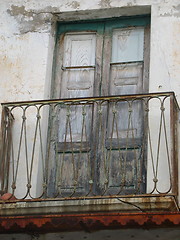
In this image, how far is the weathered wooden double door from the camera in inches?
408

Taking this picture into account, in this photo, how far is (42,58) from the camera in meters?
11.1

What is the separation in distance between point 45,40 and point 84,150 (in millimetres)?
1620

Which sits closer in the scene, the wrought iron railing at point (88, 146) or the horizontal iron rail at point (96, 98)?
the horizontal iron rail at point (96, 98)

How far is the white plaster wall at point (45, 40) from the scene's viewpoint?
1071cm

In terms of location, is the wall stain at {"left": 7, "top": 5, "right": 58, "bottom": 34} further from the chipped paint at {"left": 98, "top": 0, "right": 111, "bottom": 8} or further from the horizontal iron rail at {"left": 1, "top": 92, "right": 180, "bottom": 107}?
the horizontal iron rail at {"left": 1, "top": 92, "right": 180, "bottom": 107}

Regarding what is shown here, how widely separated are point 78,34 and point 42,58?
2.12ft

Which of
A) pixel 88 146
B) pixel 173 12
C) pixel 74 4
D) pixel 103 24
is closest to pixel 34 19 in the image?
pixel 74 4

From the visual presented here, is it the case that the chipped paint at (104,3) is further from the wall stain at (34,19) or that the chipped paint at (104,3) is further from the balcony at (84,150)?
the balcony at (84,150)

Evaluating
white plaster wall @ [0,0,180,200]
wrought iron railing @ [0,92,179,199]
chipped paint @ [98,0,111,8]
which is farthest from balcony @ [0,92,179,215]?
chipped paint @ [98,0,111,8]

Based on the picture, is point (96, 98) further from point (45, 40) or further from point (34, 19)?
point (34, 19)

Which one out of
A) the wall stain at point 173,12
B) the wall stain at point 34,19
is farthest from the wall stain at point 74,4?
the wall stain at point 173,12

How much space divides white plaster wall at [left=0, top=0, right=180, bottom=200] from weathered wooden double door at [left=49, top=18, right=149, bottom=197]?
0.21 metres

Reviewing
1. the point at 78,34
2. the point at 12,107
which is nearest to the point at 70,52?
the point at 78,34

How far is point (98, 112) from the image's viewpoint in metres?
10.8
